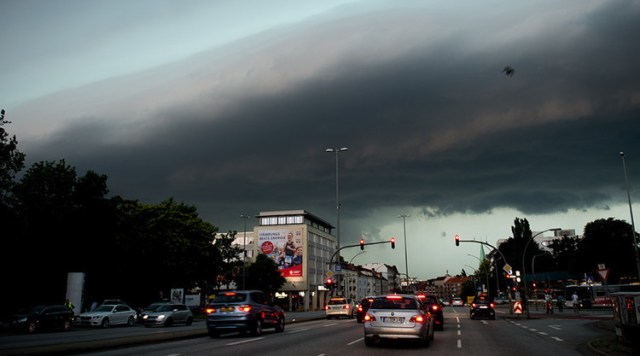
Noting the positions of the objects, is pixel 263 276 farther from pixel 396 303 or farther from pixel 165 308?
pixel 396 303

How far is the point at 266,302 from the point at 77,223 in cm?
3388

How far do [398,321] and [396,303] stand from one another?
751mm

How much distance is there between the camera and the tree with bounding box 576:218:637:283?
8094 centimetres

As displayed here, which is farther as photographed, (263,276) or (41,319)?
(263,276)

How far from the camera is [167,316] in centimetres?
3131

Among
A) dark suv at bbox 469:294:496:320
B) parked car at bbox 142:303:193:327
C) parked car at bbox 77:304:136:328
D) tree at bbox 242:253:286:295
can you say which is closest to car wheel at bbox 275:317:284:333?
parked car at bbox 142:303:193:327

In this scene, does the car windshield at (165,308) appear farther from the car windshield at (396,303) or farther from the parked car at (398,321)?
the car windshield at (396,303)

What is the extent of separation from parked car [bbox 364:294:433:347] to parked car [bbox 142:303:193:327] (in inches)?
777

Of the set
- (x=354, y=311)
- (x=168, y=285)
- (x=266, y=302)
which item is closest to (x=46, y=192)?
(x=168, y=285)

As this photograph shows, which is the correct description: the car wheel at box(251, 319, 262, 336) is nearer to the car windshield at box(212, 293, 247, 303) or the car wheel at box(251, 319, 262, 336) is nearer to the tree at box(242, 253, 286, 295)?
the car windshield at box(212, 293, 247, 303)

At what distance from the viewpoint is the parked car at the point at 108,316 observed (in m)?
32.3

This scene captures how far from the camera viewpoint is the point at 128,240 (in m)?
52.2

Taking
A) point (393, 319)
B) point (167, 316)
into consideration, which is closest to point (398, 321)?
point (393, 319)

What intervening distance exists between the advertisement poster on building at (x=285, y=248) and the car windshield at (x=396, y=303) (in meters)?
89.2
